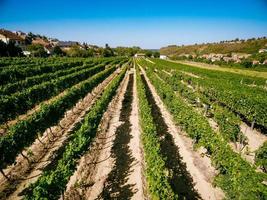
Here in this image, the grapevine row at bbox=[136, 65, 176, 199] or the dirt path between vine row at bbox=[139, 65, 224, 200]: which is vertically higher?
the grapevine row at bbox=[136, 65, 176, 199]

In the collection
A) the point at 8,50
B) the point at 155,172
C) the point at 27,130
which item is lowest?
the point at 155,172

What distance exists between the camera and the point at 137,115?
64.2 ft

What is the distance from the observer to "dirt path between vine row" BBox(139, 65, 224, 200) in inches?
381

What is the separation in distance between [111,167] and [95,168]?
2.87 ft

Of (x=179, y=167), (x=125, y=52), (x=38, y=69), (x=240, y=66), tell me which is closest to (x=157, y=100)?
(x=179, y=167)

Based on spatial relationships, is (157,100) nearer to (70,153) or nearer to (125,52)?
(70,153)

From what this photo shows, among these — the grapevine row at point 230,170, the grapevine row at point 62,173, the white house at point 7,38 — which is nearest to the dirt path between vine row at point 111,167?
the grapevine row at point 62,173

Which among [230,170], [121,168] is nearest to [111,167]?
[121,168]

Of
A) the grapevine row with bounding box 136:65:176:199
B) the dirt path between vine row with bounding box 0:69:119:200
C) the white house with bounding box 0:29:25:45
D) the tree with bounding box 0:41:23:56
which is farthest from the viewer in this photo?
the white house with bounding box 0:29:25:45

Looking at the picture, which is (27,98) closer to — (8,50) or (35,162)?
(35,162)

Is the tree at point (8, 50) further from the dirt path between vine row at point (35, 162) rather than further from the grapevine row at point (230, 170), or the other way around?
the grapevine row at point (230, 170)

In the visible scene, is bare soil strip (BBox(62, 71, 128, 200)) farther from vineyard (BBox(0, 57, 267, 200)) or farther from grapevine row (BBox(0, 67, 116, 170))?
grapevine row (BBox(0, 67, 116, 170))

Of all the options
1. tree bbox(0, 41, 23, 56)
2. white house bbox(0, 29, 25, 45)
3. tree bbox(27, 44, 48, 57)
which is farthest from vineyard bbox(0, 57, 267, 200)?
white house bbox(0, 29, 25, 45)

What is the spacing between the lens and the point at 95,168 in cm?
1130
